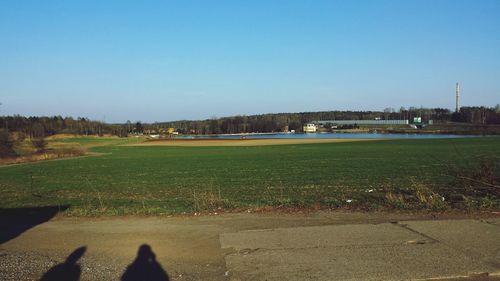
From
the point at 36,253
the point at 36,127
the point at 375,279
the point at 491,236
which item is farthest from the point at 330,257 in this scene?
the point at 36,127

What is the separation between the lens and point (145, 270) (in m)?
6.52

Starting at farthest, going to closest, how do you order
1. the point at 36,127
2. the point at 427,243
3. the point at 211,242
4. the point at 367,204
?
the point at 36,127, the point at 367,204, the point at 211,242, the point at 427,243

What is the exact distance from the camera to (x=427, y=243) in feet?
24.3

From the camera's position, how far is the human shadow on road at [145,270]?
6.19 m

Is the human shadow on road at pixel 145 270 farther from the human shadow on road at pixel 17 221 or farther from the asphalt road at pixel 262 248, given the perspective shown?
the human shadow on road at pixel 17 221

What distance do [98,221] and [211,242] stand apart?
11.9ft

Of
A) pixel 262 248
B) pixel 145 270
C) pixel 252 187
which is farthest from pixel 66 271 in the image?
pixel 252 187

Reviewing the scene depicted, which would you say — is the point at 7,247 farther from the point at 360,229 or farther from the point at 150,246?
the point at 360,229

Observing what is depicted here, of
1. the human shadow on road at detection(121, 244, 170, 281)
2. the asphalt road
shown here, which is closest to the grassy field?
the asphalt road

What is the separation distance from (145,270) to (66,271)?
115cm

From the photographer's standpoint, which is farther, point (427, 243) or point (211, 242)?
point (211, 242)

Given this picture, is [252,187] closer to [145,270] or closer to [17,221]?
[17,221]

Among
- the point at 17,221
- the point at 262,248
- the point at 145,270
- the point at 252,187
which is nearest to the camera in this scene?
the point at 145,270

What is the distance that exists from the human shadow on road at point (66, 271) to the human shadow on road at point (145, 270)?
0.71m
